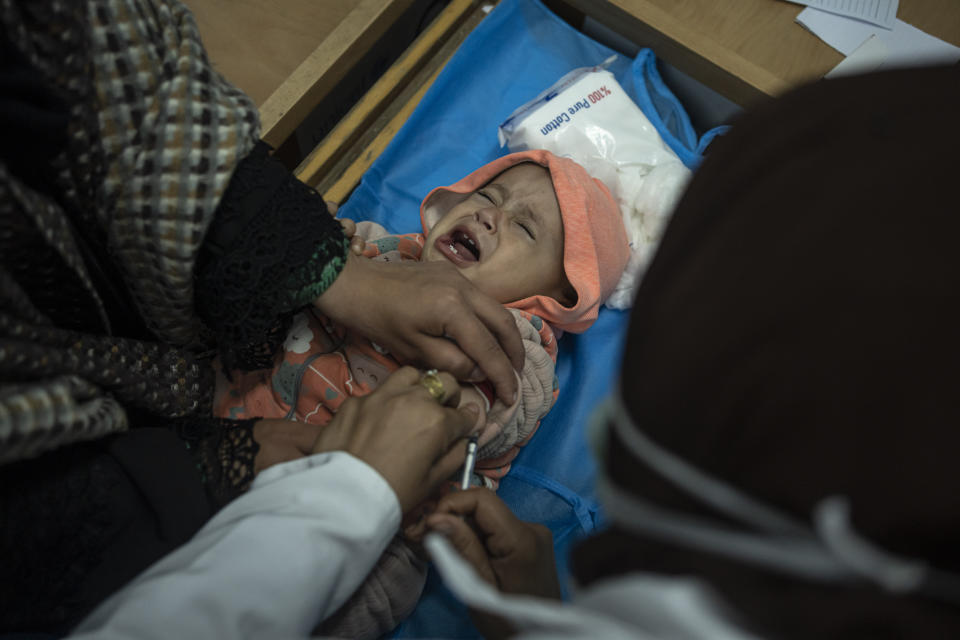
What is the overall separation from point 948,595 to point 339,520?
50 centimetres

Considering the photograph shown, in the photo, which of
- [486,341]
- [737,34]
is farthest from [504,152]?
[486,341]

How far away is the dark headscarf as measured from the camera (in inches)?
11.3

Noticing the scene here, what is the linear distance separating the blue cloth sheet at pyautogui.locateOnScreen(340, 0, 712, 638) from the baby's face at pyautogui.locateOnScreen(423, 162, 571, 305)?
8.5 inches

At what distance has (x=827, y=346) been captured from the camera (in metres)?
0.30

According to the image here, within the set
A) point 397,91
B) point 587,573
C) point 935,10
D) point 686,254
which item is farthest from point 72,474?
point 935,10

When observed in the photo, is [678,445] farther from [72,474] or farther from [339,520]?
[72,474]

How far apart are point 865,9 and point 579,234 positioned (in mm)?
1249

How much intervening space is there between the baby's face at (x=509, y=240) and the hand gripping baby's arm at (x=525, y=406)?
3.7 inches

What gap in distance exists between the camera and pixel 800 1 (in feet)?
5.49

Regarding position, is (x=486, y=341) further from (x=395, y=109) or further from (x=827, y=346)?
(x=395, y=109)

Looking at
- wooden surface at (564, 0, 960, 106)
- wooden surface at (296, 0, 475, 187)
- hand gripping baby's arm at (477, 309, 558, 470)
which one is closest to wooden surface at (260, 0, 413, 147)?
wooden surface at (296, 0, 475, 187)

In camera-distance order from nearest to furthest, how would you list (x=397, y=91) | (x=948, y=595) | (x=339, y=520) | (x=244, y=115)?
(x=948, y=595) < (x=339, y=520) < (x=244, y=115) < (x=397, y=91)

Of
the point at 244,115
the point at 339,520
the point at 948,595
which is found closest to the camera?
the point at 948,595

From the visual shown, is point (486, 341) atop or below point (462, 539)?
atop
